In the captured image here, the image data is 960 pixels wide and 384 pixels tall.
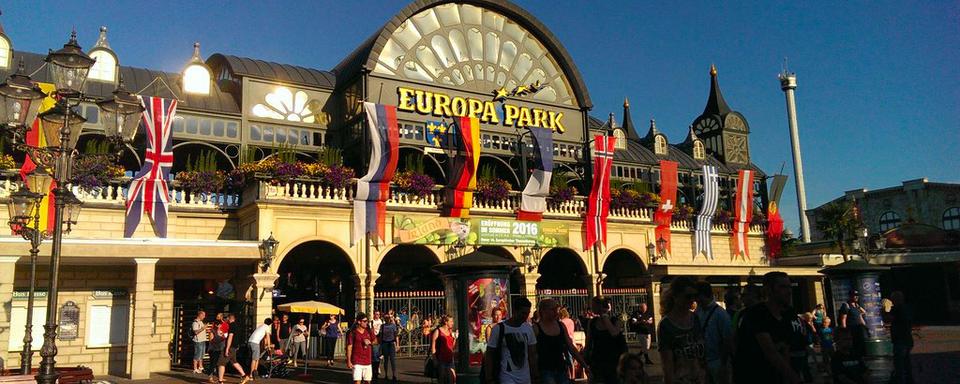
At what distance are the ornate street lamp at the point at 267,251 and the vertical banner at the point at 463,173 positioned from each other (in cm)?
628

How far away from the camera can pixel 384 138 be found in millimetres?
23031

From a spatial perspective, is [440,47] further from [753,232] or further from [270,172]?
[753,232]

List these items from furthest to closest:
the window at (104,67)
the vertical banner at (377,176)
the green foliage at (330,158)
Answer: the window at (104,67)
the green foliage at (330,158)
the vertical banner at (377,176)

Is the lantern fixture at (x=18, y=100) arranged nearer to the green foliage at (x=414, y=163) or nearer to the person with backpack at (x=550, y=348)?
the person with backpack at (x=550, y=348)

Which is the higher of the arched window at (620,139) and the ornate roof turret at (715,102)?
the ornate roof turret at (715,102)

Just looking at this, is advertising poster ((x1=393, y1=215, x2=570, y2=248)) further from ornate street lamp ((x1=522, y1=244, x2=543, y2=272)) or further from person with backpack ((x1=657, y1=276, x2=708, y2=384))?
person with backpack ((x1=657, y1=276, x2=708, y2=384))

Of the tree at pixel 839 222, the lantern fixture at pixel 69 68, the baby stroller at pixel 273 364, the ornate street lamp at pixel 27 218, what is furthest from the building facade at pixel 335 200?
the tree at pixel 839 222

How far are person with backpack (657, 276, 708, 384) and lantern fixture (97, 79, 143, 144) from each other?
907 centimetres

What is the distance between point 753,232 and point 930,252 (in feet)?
51.1

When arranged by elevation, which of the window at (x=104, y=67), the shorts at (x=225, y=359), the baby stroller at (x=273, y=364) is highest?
the window at (x=104, y=67)

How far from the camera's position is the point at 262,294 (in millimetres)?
20078

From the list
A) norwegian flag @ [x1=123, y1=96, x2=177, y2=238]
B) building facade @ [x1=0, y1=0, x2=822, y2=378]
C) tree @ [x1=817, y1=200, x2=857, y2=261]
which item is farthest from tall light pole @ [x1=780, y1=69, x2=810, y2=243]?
norwegian flag @ [x1=123, y1=96, x2=177, y2=238]

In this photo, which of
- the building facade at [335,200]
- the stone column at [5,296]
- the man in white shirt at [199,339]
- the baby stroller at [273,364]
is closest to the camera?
the stone column at [5,296]

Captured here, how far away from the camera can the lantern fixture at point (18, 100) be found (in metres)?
10.7
